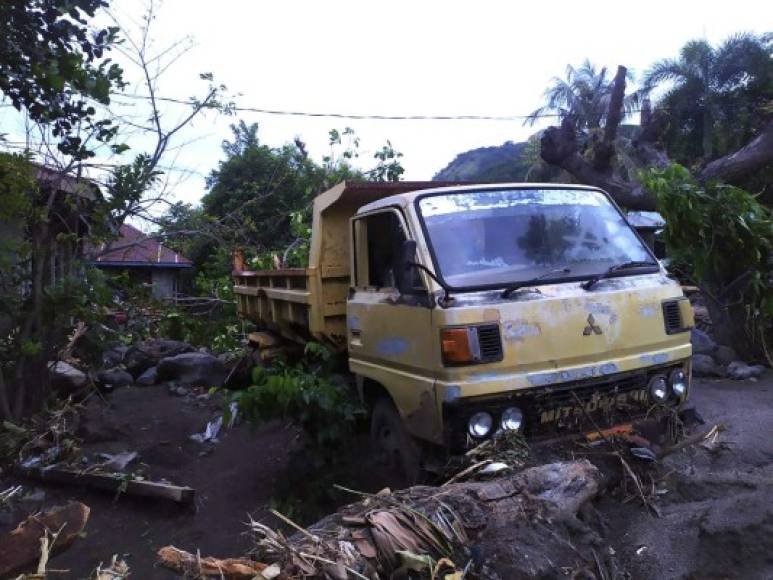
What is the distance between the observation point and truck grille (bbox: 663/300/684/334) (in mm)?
4570

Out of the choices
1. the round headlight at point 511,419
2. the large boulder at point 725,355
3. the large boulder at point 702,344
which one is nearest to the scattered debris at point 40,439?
the round headlight at point 511,419

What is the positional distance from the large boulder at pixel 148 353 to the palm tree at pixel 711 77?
20204mm

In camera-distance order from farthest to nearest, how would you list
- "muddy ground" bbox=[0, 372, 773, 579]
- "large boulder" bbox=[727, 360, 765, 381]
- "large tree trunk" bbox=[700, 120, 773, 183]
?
"large tree trunk" bbox=[700, 120, 773, 183]
"large boulder" bbox=[727, 360, 765, 381]
"muddy ground" bbox=[0, 372, 773, 579]

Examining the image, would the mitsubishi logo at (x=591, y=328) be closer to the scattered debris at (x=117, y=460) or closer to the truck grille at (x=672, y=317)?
the truck grille at (x=672, y=317)

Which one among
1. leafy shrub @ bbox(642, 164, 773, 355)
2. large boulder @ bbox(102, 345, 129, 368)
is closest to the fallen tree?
leafy shrub @ bbox(642, 164, 773, 355)

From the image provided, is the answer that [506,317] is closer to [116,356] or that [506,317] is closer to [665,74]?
[116,356]

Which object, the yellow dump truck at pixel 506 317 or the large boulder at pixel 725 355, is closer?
the yellow dump truck at pixel 506 317

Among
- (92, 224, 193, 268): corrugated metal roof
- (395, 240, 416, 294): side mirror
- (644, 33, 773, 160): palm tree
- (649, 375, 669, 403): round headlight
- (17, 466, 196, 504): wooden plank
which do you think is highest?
(644, 33, 773, 160): palm tree

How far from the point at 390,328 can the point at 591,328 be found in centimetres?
126

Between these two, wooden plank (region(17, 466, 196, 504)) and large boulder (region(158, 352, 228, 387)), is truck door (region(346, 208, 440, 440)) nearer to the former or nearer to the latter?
wooden plank (region(17, 466, 196, 504))

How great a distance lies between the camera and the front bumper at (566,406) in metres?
3.99

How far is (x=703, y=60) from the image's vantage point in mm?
27422

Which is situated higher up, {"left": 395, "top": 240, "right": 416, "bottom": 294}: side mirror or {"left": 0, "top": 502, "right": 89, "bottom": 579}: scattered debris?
{"left": 395, "top": 240, "right": 416, "bottom": 294}: side mirror

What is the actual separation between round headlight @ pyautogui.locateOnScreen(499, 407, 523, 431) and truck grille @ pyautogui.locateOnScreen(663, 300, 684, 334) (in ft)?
4.00
